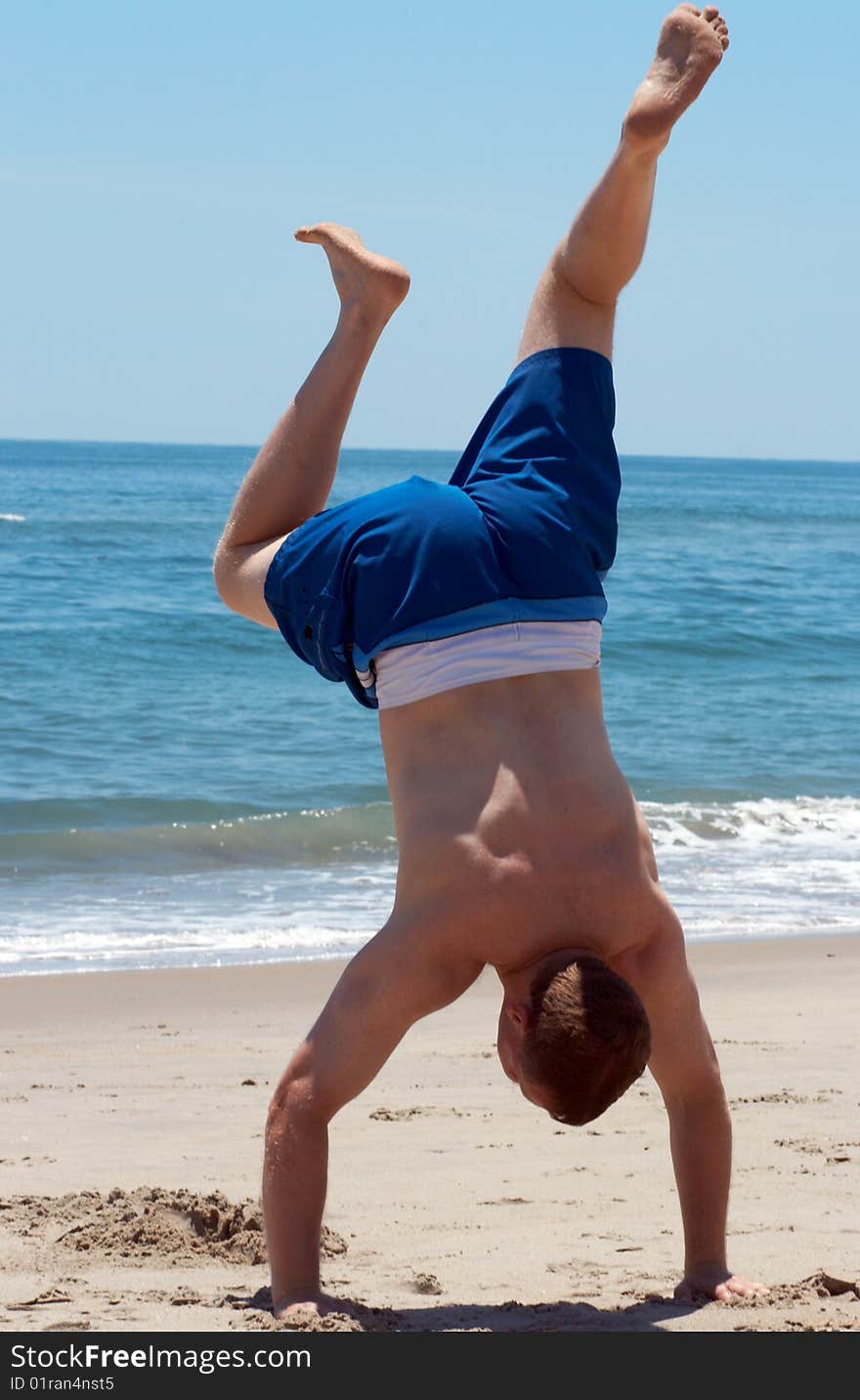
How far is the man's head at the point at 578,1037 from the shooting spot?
112 inches

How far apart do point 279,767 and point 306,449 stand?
30.4 ft

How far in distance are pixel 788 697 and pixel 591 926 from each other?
14226 millimetres

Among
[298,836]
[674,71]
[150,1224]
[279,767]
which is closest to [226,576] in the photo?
[674,71]

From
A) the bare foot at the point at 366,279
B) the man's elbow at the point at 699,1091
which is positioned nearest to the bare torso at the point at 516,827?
the man's elbow at the point at 699,1091

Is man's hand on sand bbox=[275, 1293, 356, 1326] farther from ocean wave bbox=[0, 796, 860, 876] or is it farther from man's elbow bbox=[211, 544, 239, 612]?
ocean wave bbox=[0, 796, 860, 876]

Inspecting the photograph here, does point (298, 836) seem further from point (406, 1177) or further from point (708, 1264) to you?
point (708, 1264)

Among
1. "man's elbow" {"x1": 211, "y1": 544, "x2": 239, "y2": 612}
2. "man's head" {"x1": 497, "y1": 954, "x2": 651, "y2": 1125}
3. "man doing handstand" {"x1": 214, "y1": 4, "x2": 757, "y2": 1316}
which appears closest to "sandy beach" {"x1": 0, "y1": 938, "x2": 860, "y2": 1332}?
"man doing handstand" {"x1": 214, "y1": 4, "x2": 757, "y2": 1316}

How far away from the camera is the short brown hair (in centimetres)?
285

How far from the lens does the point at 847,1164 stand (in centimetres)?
459

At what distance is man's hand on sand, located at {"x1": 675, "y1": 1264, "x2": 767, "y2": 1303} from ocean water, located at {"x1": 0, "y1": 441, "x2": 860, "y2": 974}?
4324 millimetres

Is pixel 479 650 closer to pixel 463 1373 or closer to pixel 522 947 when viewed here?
pixel 522 947

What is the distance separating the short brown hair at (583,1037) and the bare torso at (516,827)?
139 mm

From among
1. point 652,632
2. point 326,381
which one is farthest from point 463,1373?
point 652,632

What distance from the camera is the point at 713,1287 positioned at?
3471 millimetres
